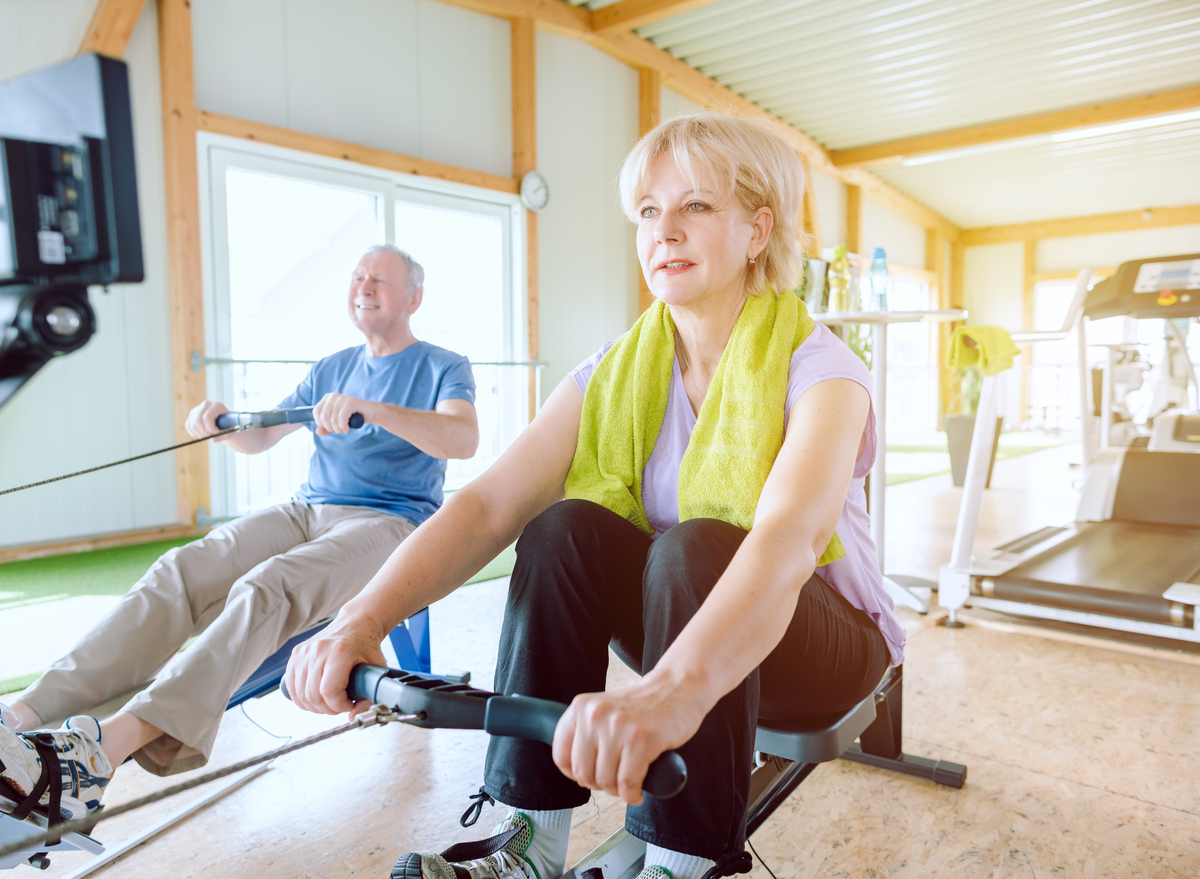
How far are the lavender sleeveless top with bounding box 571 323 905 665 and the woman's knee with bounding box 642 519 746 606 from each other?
209mm

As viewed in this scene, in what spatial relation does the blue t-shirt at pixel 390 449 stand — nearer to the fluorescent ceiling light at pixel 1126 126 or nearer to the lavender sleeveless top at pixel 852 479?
the lavender sleeveless top at pixel 852 479

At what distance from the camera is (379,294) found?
82.9 inches

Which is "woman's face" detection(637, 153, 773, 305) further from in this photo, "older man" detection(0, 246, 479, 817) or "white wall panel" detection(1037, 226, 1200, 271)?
"white wall panel" detection(1037, 226, 1200, 271)

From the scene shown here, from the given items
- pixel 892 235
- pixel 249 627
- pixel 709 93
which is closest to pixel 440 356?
pixel 249 627

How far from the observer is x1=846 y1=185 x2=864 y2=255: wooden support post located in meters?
10.0

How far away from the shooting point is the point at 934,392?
12.4m

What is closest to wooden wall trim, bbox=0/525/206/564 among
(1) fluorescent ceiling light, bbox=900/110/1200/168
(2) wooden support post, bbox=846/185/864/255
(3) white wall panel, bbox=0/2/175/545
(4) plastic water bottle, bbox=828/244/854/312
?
(3) white wall panel, bbox=0/2/175/545

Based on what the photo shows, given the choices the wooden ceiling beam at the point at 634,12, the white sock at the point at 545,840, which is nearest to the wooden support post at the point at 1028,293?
the wooden ceiling beam at the point at 634,12

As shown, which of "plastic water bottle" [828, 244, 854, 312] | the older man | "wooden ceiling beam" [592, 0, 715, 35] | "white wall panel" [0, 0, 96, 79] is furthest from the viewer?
"wooden ceiling beam" [592, 0, 715, 35]

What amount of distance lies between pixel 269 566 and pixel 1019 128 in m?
8.79

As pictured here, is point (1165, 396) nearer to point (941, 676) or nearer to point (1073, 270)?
point (941, 676)

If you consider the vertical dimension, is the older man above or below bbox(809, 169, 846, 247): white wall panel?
below

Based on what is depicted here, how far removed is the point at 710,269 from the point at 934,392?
12.2 metres

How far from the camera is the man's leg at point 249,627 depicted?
4.41ft
